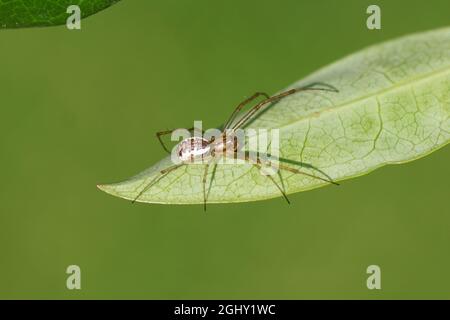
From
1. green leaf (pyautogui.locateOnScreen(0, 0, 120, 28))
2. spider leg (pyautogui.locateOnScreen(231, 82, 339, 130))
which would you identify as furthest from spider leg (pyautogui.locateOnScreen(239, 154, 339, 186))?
green leaf (pyautogui.locateOnScreen(0, 0, 120, 28))

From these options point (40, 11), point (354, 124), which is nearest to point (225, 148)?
point (354, 124)

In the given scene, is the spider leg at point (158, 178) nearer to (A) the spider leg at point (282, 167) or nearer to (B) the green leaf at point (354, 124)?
(B) the green leaf at point (354, 124)

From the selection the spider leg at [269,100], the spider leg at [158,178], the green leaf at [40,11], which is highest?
the spider leg at [269,100]

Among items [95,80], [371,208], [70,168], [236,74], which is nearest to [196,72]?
[236,74]

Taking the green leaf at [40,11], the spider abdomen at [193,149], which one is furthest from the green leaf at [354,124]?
the green leaf at [40,11]

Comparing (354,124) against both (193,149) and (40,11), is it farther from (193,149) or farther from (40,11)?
(40,11)

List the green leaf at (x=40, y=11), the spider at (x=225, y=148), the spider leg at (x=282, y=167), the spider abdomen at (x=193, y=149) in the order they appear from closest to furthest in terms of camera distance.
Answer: the green leaf at (x=40, y=11) → the spider leg at (x=282, y=167) → the spider at (x=225, y=148) → the spider abdomen at (x=193, y=149)

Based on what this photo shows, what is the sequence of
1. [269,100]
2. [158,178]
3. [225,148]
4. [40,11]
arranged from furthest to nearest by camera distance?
1. [225,148]
2. [269,100]
3. [158,178]
4. [40,11]
